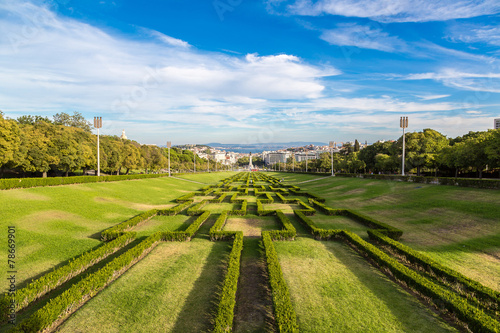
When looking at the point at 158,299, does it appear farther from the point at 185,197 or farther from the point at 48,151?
the point at 48,151

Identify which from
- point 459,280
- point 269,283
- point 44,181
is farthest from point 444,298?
point 44,181

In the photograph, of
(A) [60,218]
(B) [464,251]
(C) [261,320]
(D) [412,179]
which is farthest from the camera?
(D) [412,179]

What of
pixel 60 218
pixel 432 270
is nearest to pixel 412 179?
pixel 432 270

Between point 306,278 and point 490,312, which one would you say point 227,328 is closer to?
point 306,278

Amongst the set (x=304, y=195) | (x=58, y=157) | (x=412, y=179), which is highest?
(x=58, y=157)

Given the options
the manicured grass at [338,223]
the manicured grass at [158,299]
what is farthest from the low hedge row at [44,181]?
the manicured grass at [338,223]

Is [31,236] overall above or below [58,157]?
below

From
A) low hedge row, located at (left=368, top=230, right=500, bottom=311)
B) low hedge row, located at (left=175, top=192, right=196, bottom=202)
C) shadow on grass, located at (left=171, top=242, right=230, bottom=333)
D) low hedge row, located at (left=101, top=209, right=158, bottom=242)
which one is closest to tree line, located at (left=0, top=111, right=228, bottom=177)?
low hedge row, located at (left=175, top=192, right=196, bottom=202)
